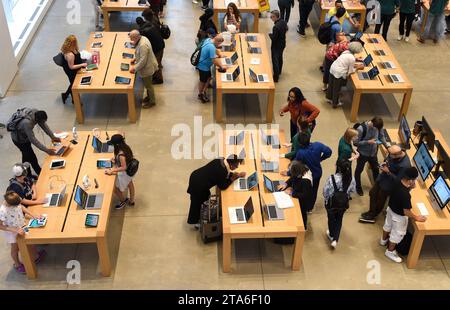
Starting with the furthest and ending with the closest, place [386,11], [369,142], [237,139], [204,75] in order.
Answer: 1. [386,11]
2. [204,75]
3. [237,139]
4. [369,142]

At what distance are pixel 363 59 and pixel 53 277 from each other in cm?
680

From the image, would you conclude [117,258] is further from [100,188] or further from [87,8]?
[87,8]

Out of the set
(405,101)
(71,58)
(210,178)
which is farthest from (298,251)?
(71,58)

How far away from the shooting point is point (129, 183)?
8156 millimetres

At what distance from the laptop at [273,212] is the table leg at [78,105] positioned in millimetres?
4222

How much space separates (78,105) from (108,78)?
704 mm

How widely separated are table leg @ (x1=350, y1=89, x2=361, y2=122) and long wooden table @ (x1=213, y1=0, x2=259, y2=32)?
3701 millimetres

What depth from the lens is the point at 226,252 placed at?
725 cm

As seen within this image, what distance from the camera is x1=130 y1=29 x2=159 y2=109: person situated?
Result: 9961 mm

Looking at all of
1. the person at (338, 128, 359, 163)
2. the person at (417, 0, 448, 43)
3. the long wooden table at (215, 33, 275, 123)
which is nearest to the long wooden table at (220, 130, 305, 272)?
the person at (338, 128, 359, 163)

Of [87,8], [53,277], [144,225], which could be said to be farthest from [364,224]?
[87,8]

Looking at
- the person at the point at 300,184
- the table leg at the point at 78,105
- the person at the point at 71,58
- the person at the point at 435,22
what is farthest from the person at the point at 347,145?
the person at the point at 435,22

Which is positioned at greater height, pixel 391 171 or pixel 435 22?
pixel 391 171

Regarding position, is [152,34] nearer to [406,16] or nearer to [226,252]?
[226,252]
